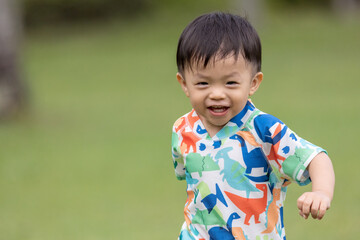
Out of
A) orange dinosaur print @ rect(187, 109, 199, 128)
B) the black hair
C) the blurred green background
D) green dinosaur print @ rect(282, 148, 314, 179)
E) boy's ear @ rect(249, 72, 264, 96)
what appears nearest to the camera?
green dinosaur print @ rect(282, 148, 314, 179)

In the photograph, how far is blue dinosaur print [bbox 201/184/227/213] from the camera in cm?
342

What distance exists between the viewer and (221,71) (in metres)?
3.32

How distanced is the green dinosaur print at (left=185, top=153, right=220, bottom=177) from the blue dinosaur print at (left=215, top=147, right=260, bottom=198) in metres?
0.05

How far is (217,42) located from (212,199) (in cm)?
69

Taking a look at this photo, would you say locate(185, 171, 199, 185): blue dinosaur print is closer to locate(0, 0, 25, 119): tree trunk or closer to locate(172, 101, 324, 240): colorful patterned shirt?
locate(172, 101, 324, 240): colorful patterned shirt

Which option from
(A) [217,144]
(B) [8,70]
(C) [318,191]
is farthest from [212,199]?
(B) [8,70]

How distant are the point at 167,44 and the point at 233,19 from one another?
72.5 ft

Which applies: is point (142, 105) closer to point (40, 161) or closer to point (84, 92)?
point (84, 92)

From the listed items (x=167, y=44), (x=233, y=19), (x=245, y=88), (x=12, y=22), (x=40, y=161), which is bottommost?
(x=40, y=161)

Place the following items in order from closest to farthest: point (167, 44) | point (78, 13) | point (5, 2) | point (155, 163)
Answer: point (155, 163) → point (5, 2) → point (167, 44) → point (78, 13)

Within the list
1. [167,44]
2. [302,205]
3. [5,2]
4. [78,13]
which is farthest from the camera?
[78,13]

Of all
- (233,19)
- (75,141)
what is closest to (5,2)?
(75,141)

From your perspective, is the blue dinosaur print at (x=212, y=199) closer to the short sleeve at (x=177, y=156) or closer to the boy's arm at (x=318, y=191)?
the short sleeve at (x=177, y=156)

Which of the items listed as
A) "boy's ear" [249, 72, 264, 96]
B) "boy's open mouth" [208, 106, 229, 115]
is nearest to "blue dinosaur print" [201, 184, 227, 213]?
"boy's open mouth" [208, 106, 229, 115]
